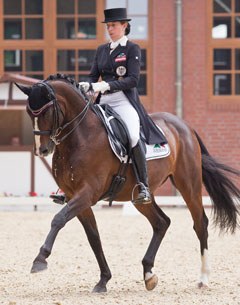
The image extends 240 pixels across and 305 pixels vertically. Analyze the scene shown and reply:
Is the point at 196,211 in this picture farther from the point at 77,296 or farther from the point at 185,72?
the point at 185,72

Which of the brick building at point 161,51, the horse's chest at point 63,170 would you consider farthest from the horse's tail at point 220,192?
Result: the brick building at point 161,51

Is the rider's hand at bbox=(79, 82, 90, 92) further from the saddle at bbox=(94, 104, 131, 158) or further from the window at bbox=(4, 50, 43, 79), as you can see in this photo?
the window at bbox=(4, 50, 43, 79)

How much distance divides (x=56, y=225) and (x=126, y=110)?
1419 mm

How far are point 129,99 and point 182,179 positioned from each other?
1.03 metres

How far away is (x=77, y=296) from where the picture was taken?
25.7 ft

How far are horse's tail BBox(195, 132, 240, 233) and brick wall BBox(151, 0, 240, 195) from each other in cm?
984

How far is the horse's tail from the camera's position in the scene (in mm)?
9445

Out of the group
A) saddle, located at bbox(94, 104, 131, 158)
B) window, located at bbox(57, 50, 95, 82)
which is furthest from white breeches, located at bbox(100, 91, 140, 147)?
window, located at bbox(57, 50, 95, 82)

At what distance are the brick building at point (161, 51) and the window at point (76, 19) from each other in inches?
0.8

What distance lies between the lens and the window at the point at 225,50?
771 inches

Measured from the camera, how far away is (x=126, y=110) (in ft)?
27.3

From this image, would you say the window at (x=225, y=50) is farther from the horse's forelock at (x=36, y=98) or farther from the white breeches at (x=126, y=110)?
the horse's forelock at (x=36, y=98)

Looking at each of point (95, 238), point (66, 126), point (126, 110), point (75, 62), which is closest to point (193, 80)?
point (75, 62)

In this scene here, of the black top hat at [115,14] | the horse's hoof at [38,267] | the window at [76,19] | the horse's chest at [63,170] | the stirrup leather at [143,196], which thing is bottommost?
the horse's hoof at [38,267]
